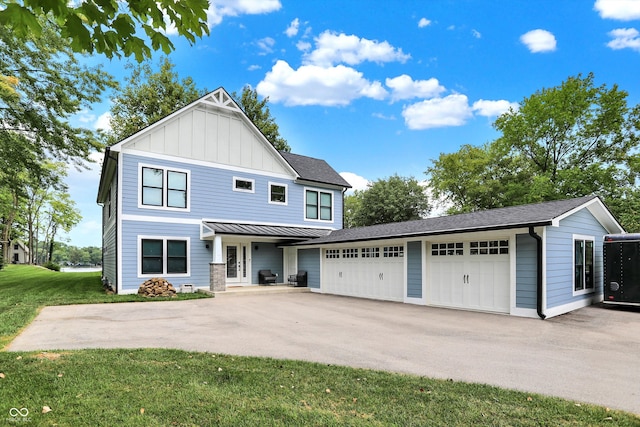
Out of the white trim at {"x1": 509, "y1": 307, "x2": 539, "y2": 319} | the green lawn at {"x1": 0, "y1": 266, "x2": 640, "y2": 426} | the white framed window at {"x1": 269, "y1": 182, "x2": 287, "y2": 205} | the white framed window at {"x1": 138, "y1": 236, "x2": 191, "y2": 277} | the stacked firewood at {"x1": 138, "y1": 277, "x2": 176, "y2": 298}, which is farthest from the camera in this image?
the white framed window at {"x1": 269, "y1": 182, "x2": 287, "y2": 205}

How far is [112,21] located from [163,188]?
13041mm

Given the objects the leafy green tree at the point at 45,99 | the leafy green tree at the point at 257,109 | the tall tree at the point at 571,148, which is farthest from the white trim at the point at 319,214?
the tall tree at the point at 571,148

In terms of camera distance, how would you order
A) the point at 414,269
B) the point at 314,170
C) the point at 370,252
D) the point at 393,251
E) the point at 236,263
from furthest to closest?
the point at 314,170
the point at 236,263
the point at 370,252
the point at 393,251
the point at 414,269

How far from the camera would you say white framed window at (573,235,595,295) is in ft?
35.6

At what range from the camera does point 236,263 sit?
17.0 meters

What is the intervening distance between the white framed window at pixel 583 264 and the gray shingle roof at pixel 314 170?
452 inches

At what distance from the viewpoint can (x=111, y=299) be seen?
12.0 metres

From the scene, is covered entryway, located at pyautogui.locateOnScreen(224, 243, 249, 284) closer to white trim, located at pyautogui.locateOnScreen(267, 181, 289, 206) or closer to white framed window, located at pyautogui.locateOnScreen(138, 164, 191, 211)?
white trim, located at pyautogui.locateOnScreen(267, 181, 289, 206)

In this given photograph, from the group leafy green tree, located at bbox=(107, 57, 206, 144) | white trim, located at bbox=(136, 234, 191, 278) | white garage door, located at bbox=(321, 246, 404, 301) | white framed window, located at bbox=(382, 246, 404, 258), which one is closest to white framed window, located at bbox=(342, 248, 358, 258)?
white garage door, located at bbox=(321, 246, 404, 301)

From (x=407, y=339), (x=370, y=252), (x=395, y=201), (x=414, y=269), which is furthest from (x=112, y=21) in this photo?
(x=395, y=201)

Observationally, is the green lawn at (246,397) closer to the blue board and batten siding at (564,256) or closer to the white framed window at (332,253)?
the blue board and batten siding at (564,256)

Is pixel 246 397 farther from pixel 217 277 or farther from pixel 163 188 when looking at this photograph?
pixel 163 188

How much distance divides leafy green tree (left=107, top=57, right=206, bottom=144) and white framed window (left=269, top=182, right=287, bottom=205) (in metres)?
15.8

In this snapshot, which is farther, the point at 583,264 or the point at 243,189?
the point at 243,189
